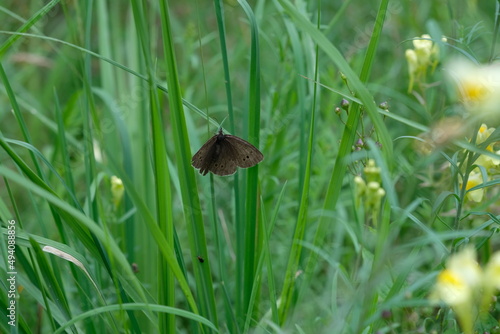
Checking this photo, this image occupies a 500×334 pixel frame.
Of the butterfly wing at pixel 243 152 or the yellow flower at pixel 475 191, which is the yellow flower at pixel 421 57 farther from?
the butterfly wing at pixel 243 152

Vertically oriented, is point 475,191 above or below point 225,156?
below

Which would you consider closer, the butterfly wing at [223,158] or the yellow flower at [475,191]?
the butterfly wing at [223,158]

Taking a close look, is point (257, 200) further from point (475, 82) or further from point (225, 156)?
point (475, 82)

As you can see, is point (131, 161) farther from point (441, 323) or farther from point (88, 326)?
point (441, 323)

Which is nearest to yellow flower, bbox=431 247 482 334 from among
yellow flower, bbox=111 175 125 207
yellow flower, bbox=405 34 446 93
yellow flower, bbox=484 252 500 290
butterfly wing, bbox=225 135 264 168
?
yellow flower, bbox=484 252 500 290

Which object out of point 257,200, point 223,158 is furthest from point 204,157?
point 257,200

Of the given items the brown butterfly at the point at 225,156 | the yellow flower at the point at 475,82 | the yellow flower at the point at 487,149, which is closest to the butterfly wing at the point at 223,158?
the brown butterfly at the point at 225,156
